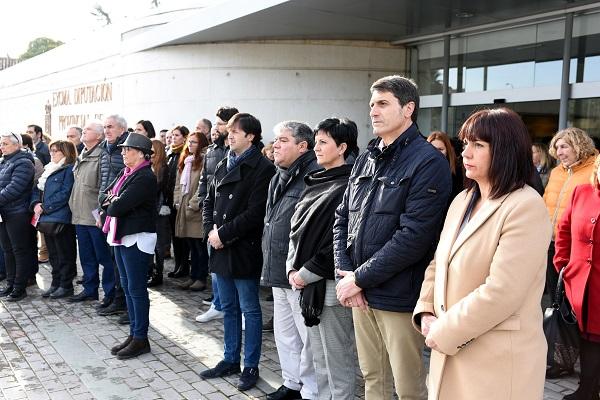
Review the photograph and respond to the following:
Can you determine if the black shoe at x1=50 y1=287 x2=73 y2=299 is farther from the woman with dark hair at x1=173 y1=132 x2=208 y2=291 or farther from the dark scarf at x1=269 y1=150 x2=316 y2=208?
the dark scarf at x1=269 y1=150 x2=316 y2=208

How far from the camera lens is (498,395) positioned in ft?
7.54

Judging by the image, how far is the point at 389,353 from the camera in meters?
3.01

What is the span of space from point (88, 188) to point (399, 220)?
469 centimetres

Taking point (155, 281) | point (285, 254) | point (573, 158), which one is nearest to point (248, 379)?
point (285, 254)

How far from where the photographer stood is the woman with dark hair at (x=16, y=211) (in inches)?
270

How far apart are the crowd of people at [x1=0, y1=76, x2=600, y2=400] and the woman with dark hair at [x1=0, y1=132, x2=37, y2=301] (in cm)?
80

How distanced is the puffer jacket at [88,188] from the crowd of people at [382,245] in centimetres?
2

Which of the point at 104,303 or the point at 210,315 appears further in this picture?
the point at 104,303

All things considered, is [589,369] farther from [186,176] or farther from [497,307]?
[186,176]

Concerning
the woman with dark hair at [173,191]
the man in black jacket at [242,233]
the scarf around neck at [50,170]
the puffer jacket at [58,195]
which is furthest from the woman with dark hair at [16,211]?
the man in black jacket at [242,233]

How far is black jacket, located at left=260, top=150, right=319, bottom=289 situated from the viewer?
3.92 meters

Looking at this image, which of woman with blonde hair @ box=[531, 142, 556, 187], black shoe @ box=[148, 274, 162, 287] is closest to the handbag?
black shoe @ box=[148, 274, 162, 287]

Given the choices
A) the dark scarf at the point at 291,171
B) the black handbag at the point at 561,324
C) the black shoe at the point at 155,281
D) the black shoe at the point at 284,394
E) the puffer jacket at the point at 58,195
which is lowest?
the black shoe at the point at 155,281

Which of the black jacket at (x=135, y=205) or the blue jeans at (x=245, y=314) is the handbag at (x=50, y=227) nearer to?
the black jacket at (x=135, y=205)
